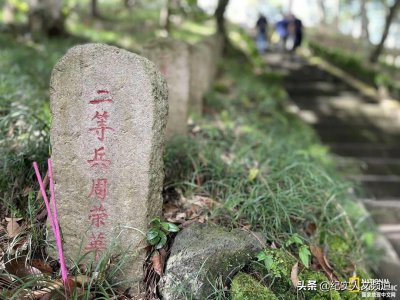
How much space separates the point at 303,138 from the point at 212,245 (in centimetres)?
451

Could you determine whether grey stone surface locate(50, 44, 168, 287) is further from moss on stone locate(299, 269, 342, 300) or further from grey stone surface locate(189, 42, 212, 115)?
grey stone surface locate(189, 42, 212, 115)

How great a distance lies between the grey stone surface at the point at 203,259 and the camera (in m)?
2.41

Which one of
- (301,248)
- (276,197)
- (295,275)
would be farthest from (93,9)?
(295,275)

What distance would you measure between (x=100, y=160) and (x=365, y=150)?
612 cm

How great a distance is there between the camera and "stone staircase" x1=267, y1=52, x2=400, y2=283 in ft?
16.7

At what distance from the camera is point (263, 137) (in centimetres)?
509

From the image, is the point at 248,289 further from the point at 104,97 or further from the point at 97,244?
the point at 104,97

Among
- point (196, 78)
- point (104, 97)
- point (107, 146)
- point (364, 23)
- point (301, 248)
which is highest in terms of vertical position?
point (364, 23)

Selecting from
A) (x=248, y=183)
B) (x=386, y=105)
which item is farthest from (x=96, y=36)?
(x=248, y=183)

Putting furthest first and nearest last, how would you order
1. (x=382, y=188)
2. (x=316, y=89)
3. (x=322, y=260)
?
(x=316, y=89) → (x=382, y=188) → (x=322, y=260)

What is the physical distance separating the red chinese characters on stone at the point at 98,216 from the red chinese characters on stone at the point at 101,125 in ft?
1.43

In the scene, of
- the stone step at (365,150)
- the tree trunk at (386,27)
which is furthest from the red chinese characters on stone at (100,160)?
the tree trunk at (386,27)

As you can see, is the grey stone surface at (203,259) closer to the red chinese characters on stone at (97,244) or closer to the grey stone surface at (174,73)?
the red chinese characters on stone at (97,244)

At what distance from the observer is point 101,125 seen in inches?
93.7
